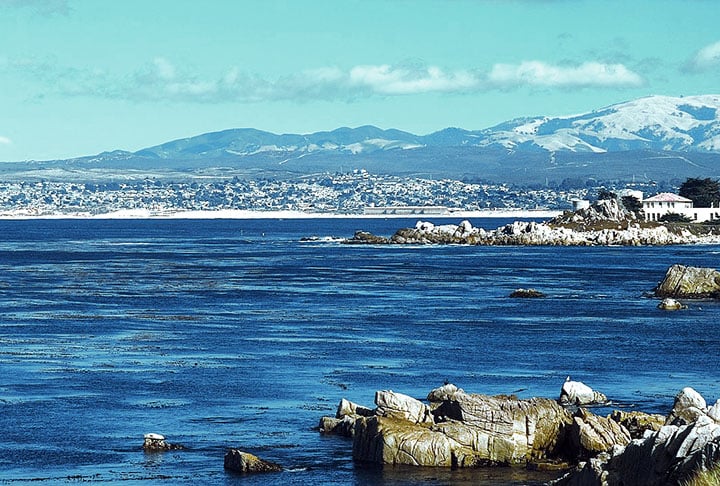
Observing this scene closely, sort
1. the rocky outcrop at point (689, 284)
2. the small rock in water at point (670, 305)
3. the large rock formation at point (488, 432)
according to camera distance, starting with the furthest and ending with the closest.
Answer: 1. the rocky outcrop at point (689, 284)
2. the small rock in water at point (670, 305)
3. the large rock formation at point (488, 432)

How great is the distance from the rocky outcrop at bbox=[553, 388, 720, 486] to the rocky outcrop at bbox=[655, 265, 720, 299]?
45879 mm

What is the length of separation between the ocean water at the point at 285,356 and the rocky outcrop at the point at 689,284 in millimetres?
1661

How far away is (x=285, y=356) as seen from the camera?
1651 inches

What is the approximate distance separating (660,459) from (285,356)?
23271 mm

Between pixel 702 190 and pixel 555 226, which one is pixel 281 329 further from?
pixel 702 190

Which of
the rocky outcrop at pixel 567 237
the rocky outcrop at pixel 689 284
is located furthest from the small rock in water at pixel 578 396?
the rocky outcrop at pixel 567 237

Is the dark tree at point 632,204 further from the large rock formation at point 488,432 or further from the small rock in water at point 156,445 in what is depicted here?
the small rock in water at point 156,445

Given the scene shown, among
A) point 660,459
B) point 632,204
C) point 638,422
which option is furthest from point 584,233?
point 660,459

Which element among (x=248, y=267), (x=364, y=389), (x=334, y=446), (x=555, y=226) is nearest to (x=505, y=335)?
(x=364, y=389)

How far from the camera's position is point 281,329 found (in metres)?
51.0

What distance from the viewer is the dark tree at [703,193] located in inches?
6240

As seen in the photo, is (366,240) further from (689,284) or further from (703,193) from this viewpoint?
(689,284)

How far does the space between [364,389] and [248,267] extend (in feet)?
209

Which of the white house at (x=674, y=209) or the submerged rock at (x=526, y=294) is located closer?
the submerged rock at (x=526, y=294)
